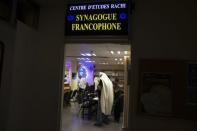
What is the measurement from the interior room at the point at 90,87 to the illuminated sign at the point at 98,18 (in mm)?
305

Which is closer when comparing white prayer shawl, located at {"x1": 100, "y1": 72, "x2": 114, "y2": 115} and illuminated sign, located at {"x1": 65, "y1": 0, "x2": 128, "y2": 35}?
illuminated sign, located at {"x1": 65, "y1": 0, "x2": 128, "y2": 35}

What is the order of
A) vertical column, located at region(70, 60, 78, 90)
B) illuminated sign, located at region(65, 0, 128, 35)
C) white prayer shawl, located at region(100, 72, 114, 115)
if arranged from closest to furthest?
Answer: illuminated sign, located at region(65, 0, 128, 35)
white prayer shawl, located at region(100, 72, 114, 115)
vertical column, located at region(70, 60, 78, 90)

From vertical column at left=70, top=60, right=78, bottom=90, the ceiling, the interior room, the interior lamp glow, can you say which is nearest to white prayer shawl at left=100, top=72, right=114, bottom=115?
the interior room

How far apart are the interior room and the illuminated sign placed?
12.0 inches

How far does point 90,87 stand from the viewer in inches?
365

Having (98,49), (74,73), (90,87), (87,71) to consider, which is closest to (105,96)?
(98,49)

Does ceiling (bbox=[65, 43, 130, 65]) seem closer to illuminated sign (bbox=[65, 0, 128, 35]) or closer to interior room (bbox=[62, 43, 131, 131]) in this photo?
interior room (bbox=[62, 43, 131, 131])

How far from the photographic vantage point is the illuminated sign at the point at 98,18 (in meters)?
2.69

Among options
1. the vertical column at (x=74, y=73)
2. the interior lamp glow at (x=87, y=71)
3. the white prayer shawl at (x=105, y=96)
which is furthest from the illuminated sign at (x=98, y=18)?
the interior lamp glow at (x=87, y=71)

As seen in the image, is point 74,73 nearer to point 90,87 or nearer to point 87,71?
point 87,71

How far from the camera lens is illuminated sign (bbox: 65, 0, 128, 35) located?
2689 mm
